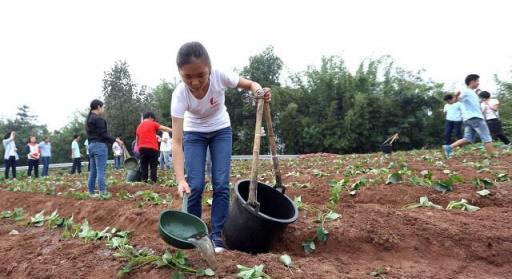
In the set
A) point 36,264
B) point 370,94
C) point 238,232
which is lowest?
point 36,264

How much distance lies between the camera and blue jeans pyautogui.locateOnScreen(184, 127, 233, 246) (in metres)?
3.28

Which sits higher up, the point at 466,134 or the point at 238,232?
the point at 466,134

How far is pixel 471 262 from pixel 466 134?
6030 millimetres

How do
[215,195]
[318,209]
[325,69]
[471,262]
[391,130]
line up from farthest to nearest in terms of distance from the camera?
[325,69], [391,130], [318,209], [215,195], [471,262]

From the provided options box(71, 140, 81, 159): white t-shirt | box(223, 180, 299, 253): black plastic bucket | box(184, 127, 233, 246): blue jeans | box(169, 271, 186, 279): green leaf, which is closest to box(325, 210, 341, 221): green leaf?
box(223, 180, 299, 253): black plastic bucket

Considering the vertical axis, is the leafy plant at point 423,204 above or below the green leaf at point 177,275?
above

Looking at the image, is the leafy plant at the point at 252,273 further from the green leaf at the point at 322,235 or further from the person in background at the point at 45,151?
the person in background at the point at 45,151

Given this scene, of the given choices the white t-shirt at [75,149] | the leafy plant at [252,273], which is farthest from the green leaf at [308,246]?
the white t-shirt at [75,149]

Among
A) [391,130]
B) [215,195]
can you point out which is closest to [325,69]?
[391,130]

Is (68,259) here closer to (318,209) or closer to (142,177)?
(318,209)

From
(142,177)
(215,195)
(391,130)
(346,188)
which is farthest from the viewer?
(391,130)

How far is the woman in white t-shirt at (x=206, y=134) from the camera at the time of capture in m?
3.06

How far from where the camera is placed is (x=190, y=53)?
2729mm

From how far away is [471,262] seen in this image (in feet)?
9.92
